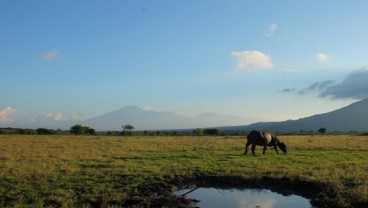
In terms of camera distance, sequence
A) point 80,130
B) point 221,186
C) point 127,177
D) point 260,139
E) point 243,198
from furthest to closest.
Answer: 1. point 80,130
2. point 260,139
3. point 127,177
4. point 221,186
5. point 243,198

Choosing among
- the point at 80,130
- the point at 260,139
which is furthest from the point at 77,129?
the point at 260,139

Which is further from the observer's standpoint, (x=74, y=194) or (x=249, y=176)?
(x=249, y=176)

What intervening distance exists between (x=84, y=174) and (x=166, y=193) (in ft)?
16.6

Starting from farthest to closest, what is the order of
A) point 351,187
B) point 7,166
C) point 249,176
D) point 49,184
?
point 7,166 → point 249,176 → point 49,184 → point 351,187

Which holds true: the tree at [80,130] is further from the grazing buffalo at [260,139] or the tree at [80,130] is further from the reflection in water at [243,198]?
the reflection in water at [243,198]

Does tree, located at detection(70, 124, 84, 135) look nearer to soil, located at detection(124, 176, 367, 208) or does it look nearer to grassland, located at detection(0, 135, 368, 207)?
grassland, located at detection(0, 135, 368, 207)

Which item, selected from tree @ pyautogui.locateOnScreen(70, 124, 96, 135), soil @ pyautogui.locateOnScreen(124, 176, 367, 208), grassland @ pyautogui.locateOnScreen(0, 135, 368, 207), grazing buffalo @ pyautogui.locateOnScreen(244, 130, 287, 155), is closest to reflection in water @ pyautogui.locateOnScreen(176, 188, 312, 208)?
soil @ pyautogui.locateOnScreen(124, 176, 367, 208)

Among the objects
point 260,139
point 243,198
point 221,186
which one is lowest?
point 243,198

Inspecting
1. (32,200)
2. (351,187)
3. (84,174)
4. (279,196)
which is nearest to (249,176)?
(279,196)

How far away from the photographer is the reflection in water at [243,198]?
540 inches

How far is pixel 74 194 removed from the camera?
543 inches

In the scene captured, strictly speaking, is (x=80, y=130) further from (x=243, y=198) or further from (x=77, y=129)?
(x=243, y=198)

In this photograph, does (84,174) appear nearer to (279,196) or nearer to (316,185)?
(279,196)

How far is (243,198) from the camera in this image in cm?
1459
